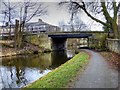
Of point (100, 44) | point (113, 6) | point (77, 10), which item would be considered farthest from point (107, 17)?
point (100, 44)

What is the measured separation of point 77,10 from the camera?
108ft

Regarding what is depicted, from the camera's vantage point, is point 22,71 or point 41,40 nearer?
point 22,71

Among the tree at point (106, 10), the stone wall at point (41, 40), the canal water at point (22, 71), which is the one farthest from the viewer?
the stone wall at point (41, 40)

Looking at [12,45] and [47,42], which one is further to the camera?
[47,42]

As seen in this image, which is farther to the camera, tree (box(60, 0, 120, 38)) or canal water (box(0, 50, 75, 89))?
tree (box(60, 0, 120, 38))

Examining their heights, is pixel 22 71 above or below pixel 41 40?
below

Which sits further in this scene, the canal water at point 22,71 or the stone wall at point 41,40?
the stone wall at point 41,40

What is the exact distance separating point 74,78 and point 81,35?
38.8 m

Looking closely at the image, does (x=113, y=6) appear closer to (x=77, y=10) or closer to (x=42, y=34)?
(x=77, y=10)

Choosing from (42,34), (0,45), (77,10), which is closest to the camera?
(77,10)

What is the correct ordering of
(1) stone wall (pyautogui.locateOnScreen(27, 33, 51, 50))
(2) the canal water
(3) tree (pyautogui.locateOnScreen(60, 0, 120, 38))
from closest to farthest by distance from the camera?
(2) the canal water → (3) tree (pyautogui.locateOnScreen(60, 0, 120, 38)) → (1) stone wall (pyautogui.locateOnScreen(27, 33, 51, 50))

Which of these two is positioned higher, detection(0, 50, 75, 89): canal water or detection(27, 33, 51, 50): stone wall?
detection(27, 33, 51, 50): stone wall

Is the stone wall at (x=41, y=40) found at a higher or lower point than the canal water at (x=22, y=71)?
higher

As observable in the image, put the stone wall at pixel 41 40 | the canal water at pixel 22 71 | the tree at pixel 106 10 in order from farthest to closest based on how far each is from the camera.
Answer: the stone wall at pixel 41 40
the tree at pixel 106 10
the canal water at pixel 22 71
